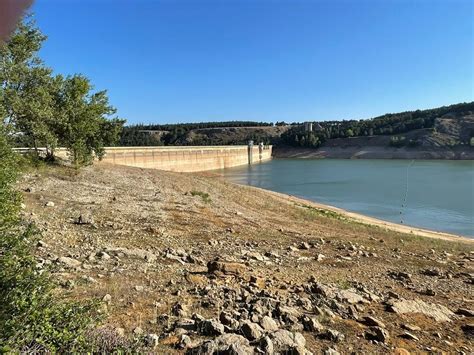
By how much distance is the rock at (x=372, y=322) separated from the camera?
24.9 ft

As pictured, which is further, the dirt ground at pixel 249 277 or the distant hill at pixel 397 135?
the distant hill at pixel 397 135

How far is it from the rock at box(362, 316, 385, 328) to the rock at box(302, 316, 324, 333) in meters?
1.04

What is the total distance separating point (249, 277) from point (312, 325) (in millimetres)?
2794

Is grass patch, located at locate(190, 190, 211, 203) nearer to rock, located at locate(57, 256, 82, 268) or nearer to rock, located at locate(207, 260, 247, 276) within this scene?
rock, located at locate(207, 260, 247, 276)

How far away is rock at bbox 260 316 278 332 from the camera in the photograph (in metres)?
6.79

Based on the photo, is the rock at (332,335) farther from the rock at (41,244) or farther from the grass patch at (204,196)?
the grass patch at (204,196)

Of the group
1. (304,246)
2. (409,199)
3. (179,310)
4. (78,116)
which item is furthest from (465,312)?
(409,199)

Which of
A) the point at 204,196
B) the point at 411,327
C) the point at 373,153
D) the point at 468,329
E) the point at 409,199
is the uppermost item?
the point at 411,327

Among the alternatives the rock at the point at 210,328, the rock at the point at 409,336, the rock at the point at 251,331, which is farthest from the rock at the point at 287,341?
the rock at the point at 409,336

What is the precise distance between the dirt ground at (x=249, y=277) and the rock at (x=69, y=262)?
27mm

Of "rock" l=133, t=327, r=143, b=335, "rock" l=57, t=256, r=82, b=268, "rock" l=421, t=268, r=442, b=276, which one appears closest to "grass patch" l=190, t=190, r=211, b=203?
"rock" l=421, t=268, r=442, b=276

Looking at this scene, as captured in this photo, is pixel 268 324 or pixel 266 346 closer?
pixel 266 346

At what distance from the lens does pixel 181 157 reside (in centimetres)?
8606

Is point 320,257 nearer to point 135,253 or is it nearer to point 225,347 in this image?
point 135,253
